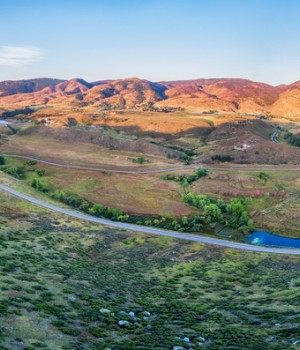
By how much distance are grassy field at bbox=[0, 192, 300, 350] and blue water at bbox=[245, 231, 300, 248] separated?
2000 cm

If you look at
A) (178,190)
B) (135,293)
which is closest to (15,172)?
(178,190)

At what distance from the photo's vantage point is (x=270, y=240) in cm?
8162

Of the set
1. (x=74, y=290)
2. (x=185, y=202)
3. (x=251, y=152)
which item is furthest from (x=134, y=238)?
(x=251, y=152)

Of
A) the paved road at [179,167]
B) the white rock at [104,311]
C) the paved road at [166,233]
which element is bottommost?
the paved road at [166,233]

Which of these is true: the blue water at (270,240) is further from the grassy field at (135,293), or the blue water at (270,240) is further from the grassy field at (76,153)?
the grassy field at (76,153)

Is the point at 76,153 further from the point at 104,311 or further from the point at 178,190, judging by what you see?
the point at 104,311

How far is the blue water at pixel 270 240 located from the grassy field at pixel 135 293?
20003 mm

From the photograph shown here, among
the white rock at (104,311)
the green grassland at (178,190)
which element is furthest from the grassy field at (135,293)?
the green grassland at (178,190)

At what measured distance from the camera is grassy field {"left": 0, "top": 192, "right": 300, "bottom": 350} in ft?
76.6

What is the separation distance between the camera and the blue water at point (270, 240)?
78.8m

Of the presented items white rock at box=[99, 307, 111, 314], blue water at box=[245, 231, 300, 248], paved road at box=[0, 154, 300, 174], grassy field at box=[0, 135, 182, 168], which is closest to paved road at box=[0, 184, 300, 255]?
blue water at box=[245, 231, 300, 248]

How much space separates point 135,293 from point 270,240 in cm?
5408

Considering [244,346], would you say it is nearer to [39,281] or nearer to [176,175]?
[39,281]

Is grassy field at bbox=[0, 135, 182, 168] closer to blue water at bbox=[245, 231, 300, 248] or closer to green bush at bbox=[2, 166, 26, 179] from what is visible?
green bush at bbox=[2, 166, 26, 179]
